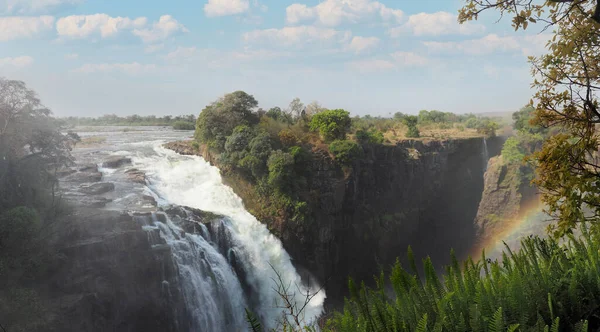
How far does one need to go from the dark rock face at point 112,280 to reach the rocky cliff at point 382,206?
7.45m

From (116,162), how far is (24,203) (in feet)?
35.7

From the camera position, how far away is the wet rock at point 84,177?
22219 millimetres

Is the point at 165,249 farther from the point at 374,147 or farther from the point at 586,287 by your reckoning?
the point at 374,147

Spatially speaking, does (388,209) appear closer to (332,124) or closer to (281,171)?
(332,124)

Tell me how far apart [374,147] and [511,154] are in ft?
A: 34.8

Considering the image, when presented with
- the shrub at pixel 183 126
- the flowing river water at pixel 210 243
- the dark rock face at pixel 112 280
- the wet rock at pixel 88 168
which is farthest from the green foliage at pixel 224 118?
the shrub at pixel 183 126

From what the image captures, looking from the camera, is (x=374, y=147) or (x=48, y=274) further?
(x=374, y=147)

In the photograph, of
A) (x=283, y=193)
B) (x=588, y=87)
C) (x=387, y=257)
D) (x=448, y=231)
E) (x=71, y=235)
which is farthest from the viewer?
(x=448, y=231)

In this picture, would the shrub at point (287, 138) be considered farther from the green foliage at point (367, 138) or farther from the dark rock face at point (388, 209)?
the green foliage at point (367, 138)

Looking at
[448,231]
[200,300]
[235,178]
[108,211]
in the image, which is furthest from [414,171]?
[108,211]

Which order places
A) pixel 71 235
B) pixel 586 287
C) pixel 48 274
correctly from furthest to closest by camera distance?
1. pixel 71 235
2. pixel 48 274
3. pixel 586 287

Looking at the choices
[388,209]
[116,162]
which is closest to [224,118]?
[116,162]

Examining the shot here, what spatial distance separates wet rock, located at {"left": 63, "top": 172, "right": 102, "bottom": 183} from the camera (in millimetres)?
22219

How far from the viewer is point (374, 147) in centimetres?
2964
